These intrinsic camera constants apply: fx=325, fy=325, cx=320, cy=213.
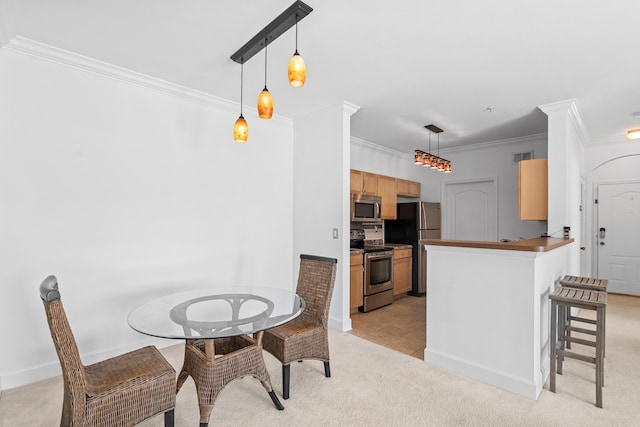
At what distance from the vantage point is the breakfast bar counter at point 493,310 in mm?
2305

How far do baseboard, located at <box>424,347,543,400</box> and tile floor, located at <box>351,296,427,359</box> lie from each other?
0.71 feet

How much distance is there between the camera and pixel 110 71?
276 cm

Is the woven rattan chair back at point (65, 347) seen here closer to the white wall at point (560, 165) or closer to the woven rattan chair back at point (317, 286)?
the woven rattan chair back at point (317, 286)

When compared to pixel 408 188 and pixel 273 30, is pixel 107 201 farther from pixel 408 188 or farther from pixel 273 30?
pixel 408 188

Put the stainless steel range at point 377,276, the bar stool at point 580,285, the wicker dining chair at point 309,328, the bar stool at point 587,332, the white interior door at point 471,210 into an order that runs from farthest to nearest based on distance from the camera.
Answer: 1. the white interior door at point 471,210
2. the stainless steel range at point 377,276
3. the bar stool at point 580,285
4. the wicker dining chair at point 309,328
5. the bar stool at point 587,332

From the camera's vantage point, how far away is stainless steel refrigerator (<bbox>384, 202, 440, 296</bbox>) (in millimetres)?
5355

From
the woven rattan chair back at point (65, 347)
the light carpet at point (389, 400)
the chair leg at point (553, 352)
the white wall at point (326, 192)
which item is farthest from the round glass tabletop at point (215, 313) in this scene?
the chair leg at point (553, 352)

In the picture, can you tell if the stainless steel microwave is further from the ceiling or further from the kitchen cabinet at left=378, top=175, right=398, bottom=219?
the ceiling

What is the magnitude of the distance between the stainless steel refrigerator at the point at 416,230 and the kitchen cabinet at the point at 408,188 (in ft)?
0.86

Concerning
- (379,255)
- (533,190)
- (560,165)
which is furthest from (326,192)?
(560,165)

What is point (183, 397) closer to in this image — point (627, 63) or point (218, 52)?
point (218, 52)

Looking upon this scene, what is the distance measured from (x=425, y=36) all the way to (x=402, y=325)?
3.04 m

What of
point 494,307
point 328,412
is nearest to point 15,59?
point 328,412

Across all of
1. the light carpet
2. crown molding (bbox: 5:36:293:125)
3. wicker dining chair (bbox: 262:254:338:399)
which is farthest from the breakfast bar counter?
crown molding (bbox: 5:36:293:125)
